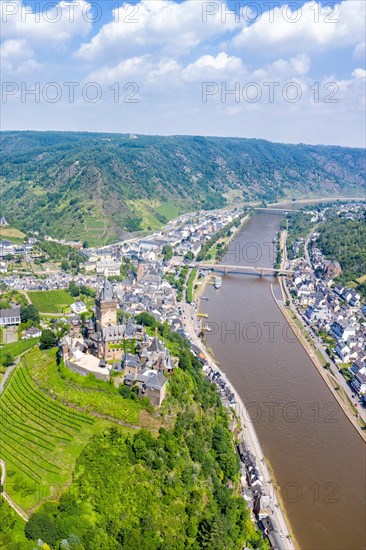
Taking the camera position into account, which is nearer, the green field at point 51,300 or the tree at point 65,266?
the green field at point 51,300

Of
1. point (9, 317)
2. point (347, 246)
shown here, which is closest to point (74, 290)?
point (9, 317)

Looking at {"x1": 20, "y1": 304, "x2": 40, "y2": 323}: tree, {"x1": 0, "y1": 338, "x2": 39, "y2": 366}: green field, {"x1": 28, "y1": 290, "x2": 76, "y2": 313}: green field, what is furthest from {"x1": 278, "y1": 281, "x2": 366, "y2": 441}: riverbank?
{"x1": 20, "y1": 304, "x2": 40, "y2": 323}: tree

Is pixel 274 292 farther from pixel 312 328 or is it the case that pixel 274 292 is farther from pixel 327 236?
pixel 327 236

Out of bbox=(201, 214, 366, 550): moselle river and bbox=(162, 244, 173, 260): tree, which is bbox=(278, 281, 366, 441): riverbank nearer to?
bbox=(201, 214, 366, 550): moselle river

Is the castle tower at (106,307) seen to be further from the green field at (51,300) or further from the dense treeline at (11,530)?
the green field at (51,300)

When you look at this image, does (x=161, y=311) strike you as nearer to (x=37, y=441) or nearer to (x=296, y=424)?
(x=296, y=424)

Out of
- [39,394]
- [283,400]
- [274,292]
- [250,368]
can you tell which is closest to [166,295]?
[274,292]

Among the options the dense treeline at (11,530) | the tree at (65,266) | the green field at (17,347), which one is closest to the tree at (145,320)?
the green field at (17,347)
